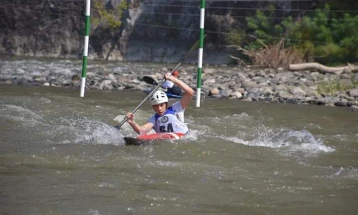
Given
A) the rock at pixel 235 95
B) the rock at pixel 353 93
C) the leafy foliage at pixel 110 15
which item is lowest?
the rock at pixel 235 95

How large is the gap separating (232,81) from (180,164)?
29.5 feet

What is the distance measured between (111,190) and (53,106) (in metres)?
6.05

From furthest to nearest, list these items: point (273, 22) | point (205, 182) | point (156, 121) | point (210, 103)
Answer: point (273, 22)
point (210, 103)
point (156, 121)
point (205, 182)

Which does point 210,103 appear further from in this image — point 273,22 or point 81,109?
point 273,22

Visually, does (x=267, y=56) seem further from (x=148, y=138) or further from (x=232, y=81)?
(x=148, y=138)

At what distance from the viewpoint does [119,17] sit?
2495 centimetres

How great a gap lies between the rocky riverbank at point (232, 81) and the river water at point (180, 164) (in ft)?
7.21

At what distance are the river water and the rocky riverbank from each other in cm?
220

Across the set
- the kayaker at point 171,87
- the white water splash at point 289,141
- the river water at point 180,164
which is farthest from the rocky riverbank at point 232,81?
the kayaker at point 171,87

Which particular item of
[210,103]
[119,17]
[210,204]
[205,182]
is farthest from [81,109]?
[119,17]

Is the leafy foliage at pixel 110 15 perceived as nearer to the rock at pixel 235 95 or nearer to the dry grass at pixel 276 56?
the dry grass at pixel 276 56

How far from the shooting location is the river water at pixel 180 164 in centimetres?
617

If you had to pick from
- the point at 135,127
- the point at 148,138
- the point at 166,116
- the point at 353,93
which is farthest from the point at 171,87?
the point at 353,93

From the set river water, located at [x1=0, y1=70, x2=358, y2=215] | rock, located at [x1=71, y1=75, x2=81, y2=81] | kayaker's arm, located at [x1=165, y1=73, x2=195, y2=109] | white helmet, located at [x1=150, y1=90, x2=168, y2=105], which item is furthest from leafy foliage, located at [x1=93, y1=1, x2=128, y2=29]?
white helmet, located at [x1=150, y1=90, x2=168, y2=105]
